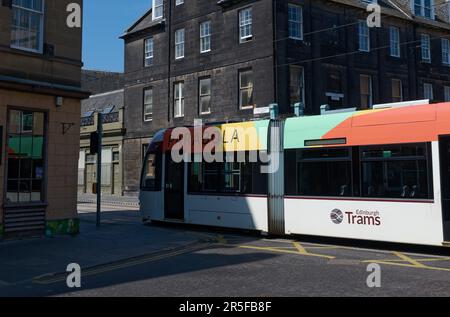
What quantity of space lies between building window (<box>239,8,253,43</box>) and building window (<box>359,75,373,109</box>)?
7712 mm

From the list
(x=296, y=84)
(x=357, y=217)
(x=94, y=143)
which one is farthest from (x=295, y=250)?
(x=296, y=84)

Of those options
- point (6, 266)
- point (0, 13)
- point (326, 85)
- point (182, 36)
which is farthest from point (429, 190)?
point (182, 36)

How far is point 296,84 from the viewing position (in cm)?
2817

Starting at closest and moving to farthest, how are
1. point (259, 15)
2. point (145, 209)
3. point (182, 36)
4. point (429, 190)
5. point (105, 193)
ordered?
point (429, 190)
point (145, 209)
point (259, 15)
point (182, 36)
point (105, 193)

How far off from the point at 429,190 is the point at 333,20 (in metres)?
21.2

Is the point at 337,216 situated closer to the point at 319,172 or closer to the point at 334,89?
the point at 319,172

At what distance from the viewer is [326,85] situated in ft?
96.3

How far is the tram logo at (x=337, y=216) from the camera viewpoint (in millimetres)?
12031

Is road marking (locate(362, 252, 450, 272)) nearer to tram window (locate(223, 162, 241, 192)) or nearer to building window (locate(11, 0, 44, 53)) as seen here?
tram window (locate(223, 162, 241, 192))

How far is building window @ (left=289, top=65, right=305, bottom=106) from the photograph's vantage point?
91.5 ft

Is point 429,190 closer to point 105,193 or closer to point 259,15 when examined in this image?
point 259,15

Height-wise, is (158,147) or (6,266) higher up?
(158,147)

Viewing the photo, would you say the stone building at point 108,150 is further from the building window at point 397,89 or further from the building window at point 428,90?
the building window at point 428,90
